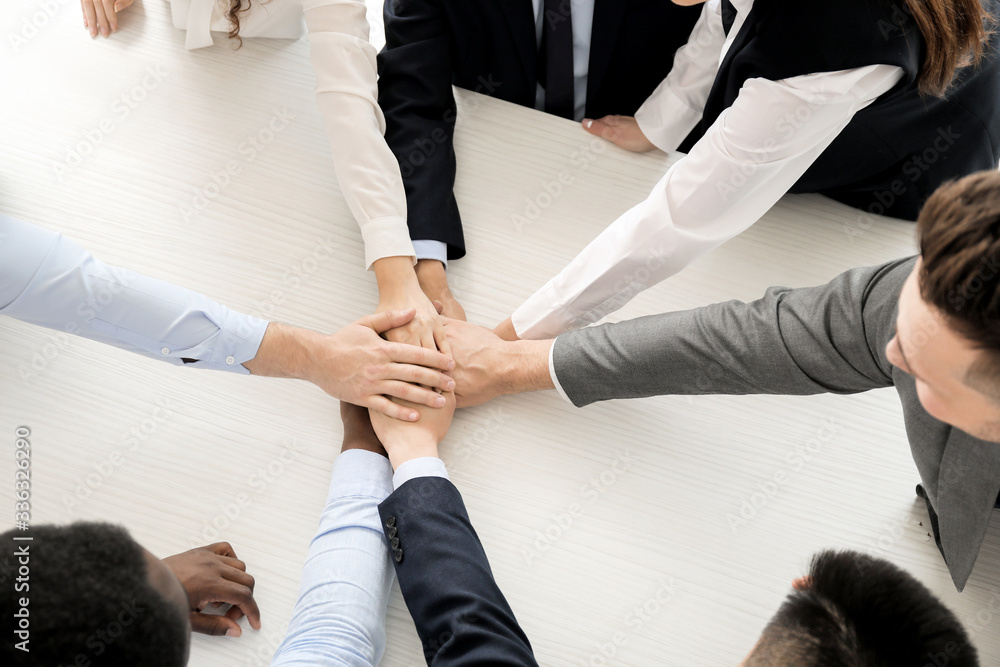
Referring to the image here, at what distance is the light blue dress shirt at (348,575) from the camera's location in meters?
0.83

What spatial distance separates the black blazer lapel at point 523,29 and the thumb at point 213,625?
0.97 meters

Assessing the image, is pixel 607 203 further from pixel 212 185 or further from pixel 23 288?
pixel 23 288

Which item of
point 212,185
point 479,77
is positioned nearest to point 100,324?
point 212,185

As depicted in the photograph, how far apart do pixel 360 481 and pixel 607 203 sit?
0.61m

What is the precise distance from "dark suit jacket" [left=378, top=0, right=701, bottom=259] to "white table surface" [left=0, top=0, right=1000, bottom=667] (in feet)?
0.22

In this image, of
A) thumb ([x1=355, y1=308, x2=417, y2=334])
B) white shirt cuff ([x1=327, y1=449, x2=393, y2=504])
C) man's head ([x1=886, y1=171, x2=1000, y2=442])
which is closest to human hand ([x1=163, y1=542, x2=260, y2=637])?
white shirt cuff ([x1=327, y1=449, x2=393, y2=504])

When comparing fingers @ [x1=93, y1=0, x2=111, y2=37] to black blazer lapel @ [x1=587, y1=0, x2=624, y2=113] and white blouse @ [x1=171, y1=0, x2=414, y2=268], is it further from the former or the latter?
black blazer lapel @ [x1=587, y1=0, x2=624, y2=113]

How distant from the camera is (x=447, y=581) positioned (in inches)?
33.6

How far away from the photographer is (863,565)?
2.10 feet

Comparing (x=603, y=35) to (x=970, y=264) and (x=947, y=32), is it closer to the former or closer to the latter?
(x=947, y=32)

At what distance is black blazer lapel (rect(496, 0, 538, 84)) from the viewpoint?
118 cm

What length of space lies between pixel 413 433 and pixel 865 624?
2.00ft

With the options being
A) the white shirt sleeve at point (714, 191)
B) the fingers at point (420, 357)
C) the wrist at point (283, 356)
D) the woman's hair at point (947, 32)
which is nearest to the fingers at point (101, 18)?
the wrist at point (283, 356)

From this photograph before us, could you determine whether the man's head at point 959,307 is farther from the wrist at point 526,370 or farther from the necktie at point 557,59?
the necktie at point 557,59
